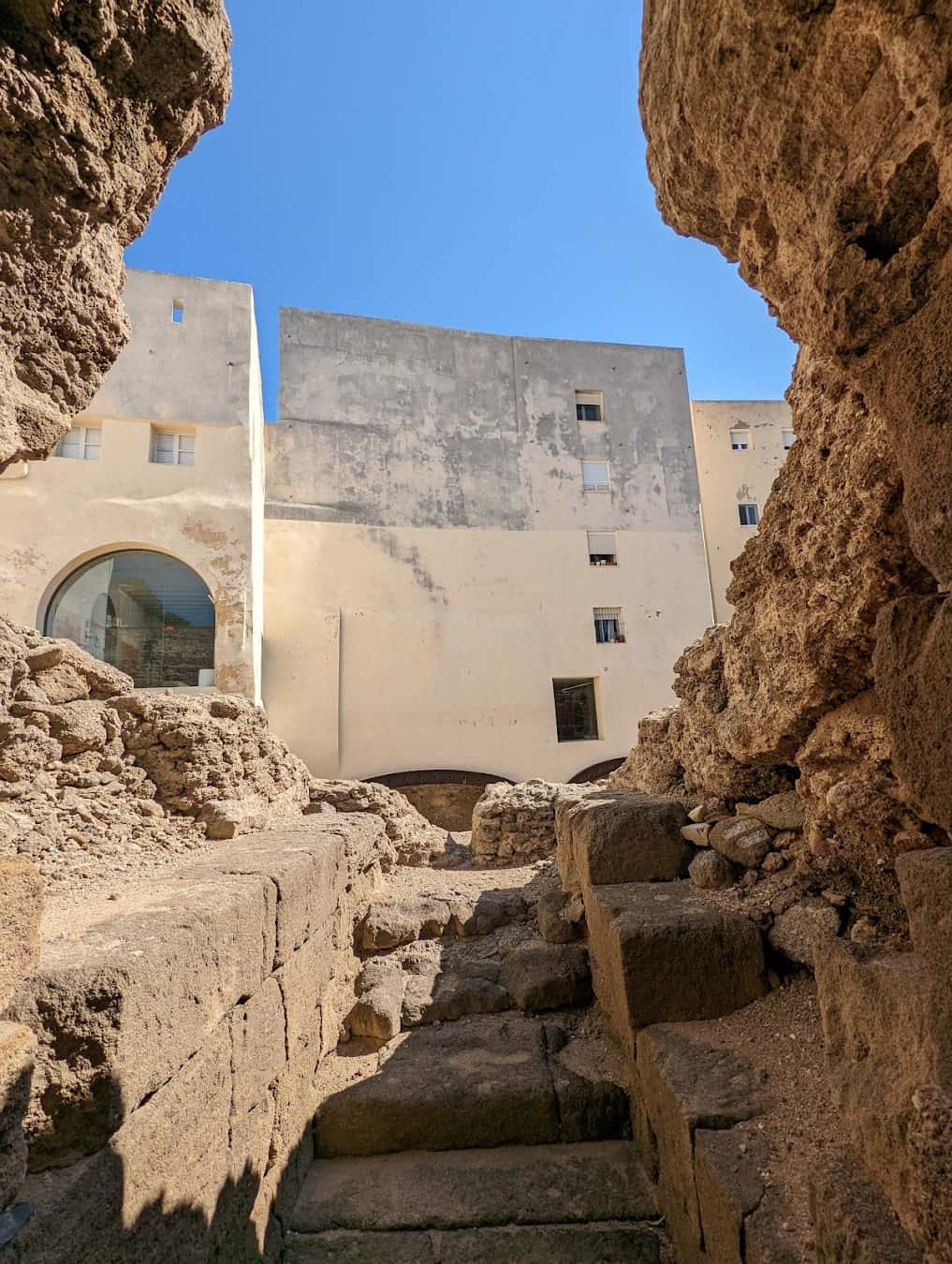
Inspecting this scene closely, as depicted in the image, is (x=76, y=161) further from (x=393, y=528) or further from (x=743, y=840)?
(x=393, y=528)

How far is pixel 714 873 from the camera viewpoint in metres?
3.17

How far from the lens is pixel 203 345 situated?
37.8ft

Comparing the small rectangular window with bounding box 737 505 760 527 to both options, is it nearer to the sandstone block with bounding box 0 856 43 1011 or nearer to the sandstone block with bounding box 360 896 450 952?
the sandstone block with bounding box 360 896 450 952

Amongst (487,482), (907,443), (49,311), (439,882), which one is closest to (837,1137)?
(907,443)

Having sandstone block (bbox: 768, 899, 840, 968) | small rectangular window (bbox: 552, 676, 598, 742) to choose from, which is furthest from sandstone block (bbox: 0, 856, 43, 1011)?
small rectangular window (bbox: 552, 676, 598, 742)

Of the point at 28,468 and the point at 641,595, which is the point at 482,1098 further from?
the point at 641,595

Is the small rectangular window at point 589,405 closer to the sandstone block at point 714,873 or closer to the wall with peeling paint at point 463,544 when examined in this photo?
the wall with peeling paint at point 463,544

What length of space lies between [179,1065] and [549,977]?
90.5 inches

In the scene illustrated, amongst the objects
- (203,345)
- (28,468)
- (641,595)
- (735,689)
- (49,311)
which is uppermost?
(203,345)

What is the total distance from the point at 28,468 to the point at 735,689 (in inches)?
433

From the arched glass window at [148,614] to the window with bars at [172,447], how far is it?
166cm

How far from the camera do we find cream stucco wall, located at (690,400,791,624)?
17.0 meters

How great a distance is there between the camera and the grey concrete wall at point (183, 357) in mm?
11000

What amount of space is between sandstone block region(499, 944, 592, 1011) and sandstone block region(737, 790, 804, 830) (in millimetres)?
1365
